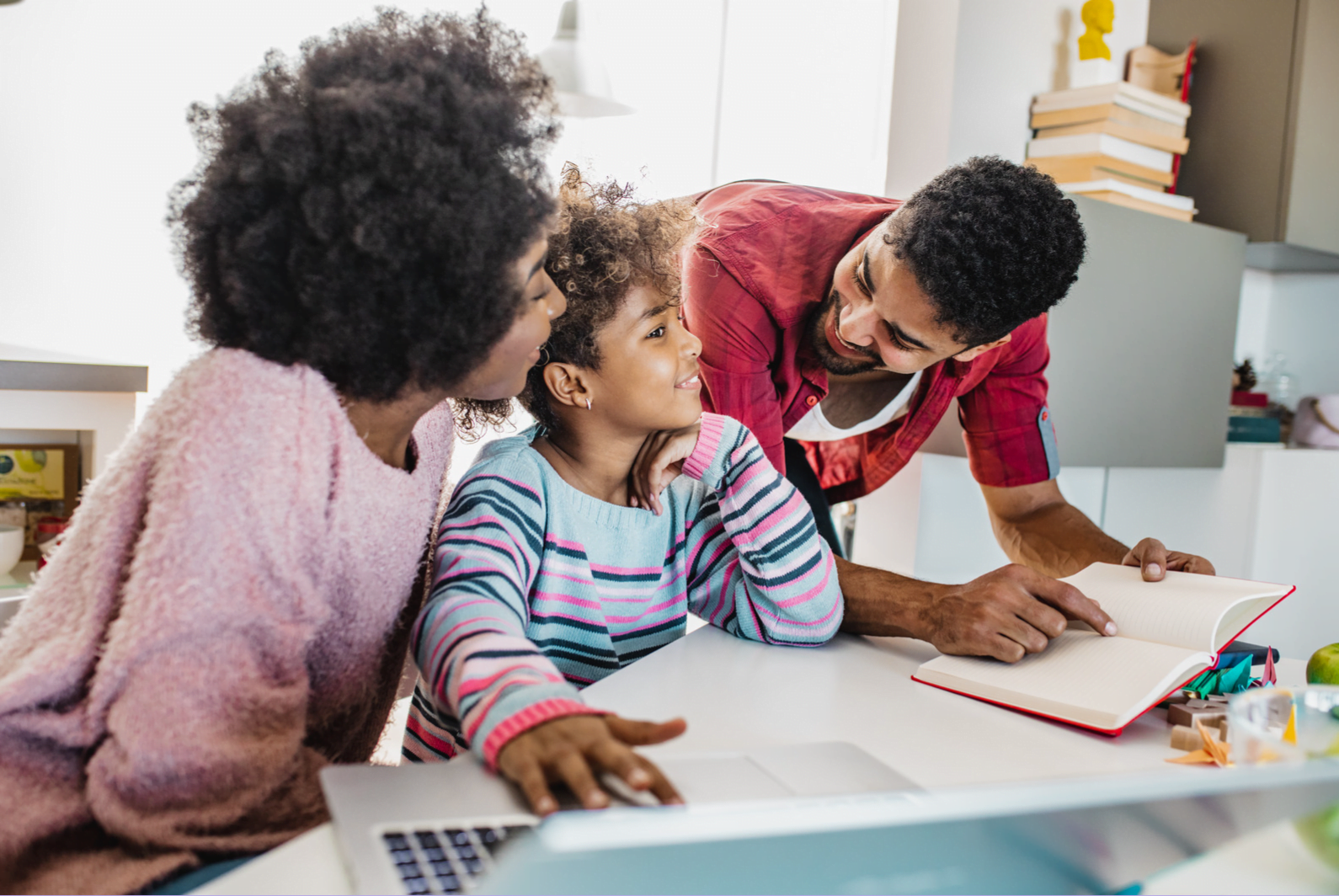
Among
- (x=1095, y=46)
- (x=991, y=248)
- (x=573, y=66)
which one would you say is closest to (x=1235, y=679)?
(x=991, y=248)

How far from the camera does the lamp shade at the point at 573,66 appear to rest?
6.15ft

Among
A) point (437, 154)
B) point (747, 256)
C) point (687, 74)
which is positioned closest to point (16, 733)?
point (437, 154)

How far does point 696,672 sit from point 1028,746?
0.94 ft

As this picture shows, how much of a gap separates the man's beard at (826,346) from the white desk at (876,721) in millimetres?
562

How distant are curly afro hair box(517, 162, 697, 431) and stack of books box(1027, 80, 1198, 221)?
5.30ft

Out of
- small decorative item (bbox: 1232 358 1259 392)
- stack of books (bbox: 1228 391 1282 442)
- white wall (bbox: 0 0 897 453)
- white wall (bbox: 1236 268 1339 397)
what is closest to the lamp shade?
white wall (bbox: 0 0 897 453)

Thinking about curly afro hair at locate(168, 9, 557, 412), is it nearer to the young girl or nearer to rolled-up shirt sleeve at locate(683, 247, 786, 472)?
the young girl

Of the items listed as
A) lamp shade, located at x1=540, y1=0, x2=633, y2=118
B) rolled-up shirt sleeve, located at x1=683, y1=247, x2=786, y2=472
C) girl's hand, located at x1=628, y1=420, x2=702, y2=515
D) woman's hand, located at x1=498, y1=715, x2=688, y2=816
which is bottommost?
woman's hand, located at x1=498, y1=715, x2=688, y2=816

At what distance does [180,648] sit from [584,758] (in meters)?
0.25

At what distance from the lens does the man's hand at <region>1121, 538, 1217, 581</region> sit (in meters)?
1.08

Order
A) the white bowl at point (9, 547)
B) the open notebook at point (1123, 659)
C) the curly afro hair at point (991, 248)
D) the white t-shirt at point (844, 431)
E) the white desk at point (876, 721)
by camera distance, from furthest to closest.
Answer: the white t-shirt at point (844, 431) < the white bowl at point (9, 547) < the curly afro hair at point (991, 248) < the open notebook at point (1123, 659) < the white desk at point (876, 721)

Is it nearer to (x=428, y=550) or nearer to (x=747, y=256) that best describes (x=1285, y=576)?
(x=747, y=256)

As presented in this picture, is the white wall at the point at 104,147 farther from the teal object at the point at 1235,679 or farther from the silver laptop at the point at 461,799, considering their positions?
the teal object at the point at 1235,679

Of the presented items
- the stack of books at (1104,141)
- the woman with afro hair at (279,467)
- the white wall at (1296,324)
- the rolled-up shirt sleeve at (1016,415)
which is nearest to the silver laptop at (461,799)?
the woman with afro hair at (279,467)
